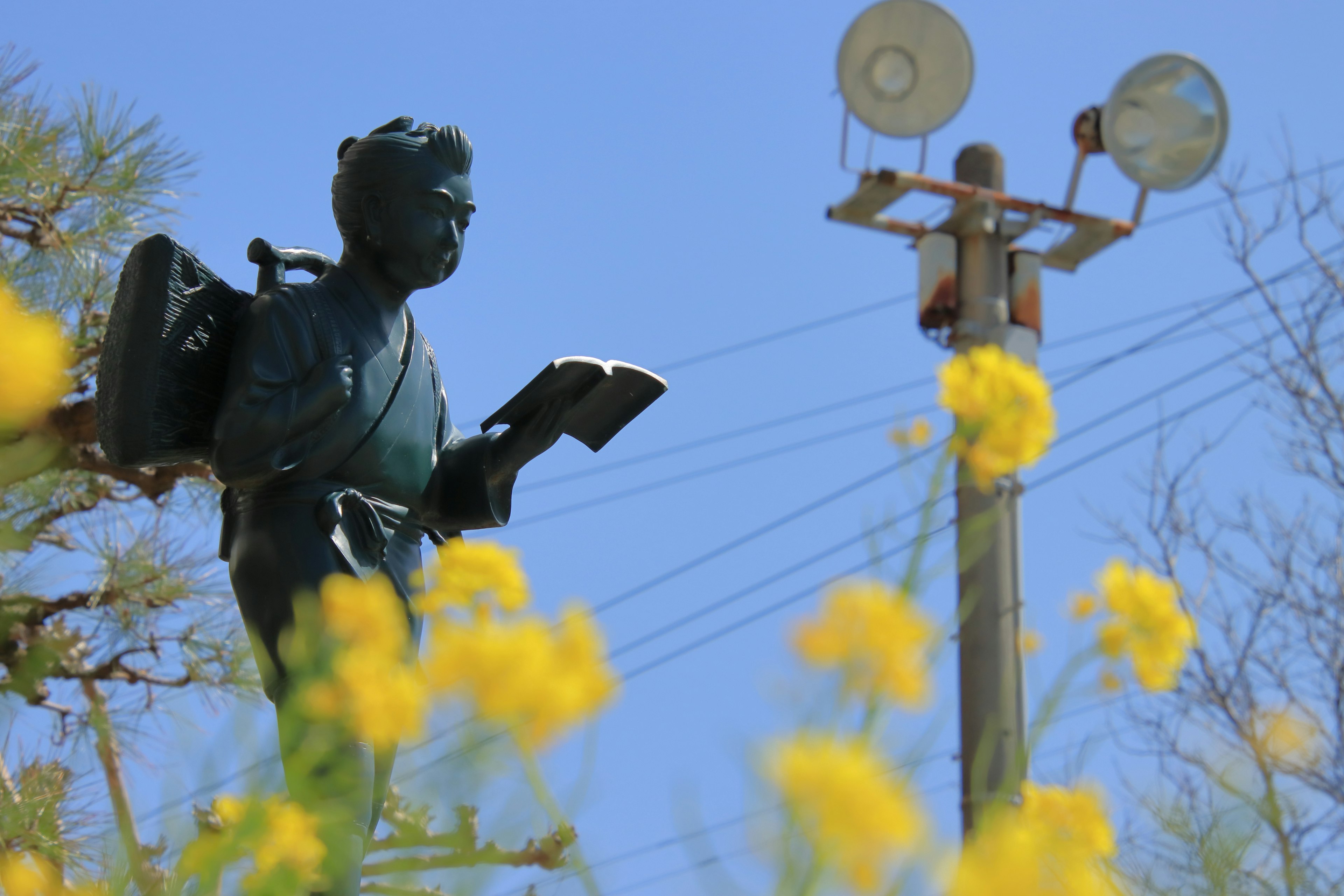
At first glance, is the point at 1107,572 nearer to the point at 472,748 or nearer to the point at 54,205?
the point at 472,748

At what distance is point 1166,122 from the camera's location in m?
5.53

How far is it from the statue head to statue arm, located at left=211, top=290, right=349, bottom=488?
20cm

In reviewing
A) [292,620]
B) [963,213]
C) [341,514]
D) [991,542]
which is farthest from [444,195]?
[963,213]

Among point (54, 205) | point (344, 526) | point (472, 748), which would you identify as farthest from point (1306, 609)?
point (472, 748)

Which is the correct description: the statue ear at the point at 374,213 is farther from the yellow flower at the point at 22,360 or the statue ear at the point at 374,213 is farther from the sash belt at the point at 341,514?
the yellow flower at the point at 22,360

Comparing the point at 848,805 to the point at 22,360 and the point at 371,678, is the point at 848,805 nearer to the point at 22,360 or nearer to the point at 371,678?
the point at 371,678

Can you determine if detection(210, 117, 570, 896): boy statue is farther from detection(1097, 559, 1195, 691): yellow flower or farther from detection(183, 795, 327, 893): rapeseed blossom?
detection(1097, 559, 1195, 691): yellow flower

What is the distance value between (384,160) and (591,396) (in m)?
0.48

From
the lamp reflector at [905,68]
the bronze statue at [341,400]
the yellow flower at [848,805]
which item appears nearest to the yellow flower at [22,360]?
the yellow flower at [848,805]

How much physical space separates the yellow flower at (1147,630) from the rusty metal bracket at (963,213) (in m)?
4.41

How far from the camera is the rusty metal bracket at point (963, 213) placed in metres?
5.17

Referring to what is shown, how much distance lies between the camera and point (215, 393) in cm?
216

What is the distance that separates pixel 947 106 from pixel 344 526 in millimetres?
3778

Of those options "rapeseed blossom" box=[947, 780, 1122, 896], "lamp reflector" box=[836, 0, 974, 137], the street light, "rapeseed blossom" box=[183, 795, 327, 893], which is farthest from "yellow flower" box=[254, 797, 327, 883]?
"lamp reflector" box=[836, 0, 974, 137]
